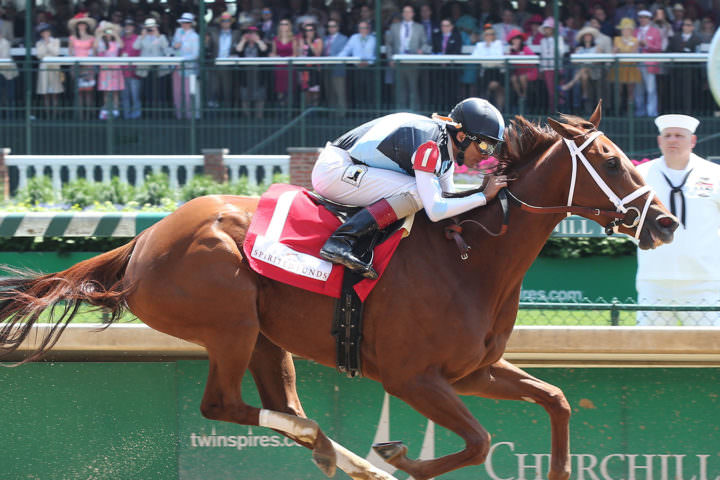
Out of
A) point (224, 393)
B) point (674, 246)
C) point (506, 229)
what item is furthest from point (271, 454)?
point (674, 246)

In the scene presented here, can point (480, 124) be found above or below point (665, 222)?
above

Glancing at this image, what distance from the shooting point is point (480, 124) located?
15.7 ft

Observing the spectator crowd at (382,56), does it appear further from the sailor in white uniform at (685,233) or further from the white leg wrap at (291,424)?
the white leg wrap at (291,424)

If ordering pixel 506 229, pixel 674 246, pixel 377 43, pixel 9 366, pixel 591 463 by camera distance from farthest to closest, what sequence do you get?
pixel 377 43, pixel 674 246, pixel 591 463, pixel 9 366, pixel 506 229

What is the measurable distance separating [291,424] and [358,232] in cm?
97

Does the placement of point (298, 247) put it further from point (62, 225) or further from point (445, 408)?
point (62, 225)

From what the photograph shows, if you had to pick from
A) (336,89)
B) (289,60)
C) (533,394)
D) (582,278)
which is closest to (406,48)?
(336,89)

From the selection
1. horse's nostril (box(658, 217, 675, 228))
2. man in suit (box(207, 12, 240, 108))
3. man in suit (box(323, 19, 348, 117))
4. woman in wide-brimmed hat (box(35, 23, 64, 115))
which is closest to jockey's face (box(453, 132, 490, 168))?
horse's nostril (box(658, 217, 675, 228))

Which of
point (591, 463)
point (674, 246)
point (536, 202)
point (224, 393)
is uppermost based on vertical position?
point (536, 202)

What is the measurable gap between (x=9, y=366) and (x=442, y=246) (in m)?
2.32

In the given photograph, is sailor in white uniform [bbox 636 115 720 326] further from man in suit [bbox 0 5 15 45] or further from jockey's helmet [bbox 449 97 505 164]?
man in suit [bbox 0 5 15 45]

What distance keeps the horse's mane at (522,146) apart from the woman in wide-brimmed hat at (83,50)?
11.2 meters

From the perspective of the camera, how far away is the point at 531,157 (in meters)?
4.95

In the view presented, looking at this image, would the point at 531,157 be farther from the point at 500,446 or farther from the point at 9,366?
the point at 9,366
